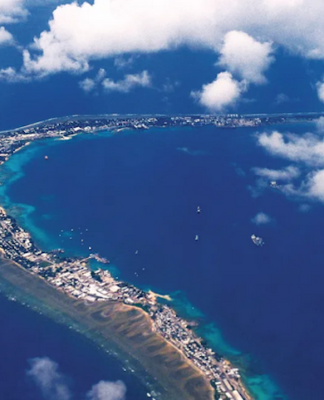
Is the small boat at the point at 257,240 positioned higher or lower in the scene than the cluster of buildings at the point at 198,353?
higher

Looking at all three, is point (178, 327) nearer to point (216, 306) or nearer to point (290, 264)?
point (216, 306)

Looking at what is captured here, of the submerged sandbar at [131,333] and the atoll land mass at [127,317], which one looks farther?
the atoll land mass at [127,317]

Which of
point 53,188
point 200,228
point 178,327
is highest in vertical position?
point 53,188

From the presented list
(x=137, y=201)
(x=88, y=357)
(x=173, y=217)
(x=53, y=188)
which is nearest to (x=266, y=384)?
(x=88, y=357)

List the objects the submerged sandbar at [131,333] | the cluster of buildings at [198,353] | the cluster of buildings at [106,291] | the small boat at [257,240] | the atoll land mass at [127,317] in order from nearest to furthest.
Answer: the submerged sandbar at [131,333], the cluster of buildings at [198,353], the atoll land mass at [127,317], the cluster of buildings at [106,291], the small boat at [257,240]

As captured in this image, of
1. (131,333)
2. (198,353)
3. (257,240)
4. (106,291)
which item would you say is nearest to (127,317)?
(131,333)

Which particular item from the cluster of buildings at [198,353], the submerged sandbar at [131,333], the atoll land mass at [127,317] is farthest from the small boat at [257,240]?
the submerged sandbar at [131,333]

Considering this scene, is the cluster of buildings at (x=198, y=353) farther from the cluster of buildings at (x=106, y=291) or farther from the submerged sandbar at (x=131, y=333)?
the submerged sandbar at (x=131, y=333)

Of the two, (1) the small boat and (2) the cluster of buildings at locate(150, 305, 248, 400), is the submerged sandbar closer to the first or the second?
(2) the cluster of buildings at locate(150, 305, 248, 400)
